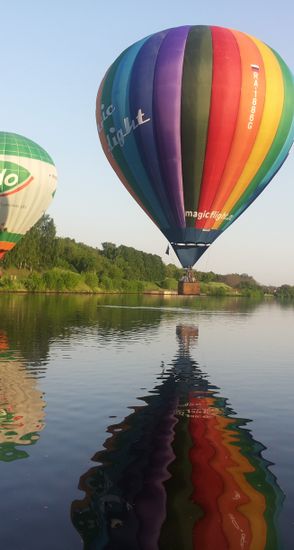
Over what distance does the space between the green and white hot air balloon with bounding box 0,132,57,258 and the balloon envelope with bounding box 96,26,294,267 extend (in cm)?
3891

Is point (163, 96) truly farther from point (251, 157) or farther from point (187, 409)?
point (187, 409)

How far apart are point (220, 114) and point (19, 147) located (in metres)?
45.6

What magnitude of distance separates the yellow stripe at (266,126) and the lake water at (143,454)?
1103 cm

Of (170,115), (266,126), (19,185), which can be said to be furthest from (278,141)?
(19,185)

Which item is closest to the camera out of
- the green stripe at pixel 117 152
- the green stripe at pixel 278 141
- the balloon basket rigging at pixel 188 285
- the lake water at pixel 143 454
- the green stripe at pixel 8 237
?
the lake water at pixel 143 454

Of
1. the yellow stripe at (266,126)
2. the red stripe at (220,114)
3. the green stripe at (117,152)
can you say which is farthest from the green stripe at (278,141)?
the green stripe at (117,152)

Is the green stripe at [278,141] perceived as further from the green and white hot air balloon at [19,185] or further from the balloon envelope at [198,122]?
the green and white hot air balloon at [19,185]

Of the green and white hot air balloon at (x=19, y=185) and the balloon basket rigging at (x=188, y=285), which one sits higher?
the green and white hot air balloon at (x=19, y=185)

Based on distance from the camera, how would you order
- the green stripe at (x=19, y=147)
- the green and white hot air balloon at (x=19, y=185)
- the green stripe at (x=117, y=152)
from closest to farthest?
the green stripe at (x=117, y=152) < the green and white hot air balloon at (x=19, y=185) < the green stripe at (x=19, y=147)

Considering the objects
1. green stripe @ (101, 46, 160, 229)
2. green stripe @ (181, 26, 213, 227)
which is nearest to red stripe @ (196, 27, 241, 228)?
green stripe @ (181, 26, 213, 227)

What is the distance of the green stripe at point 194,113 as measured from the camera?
33719 mm

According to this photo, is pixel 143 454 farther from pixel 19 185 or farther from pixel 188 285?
pixel 19 185

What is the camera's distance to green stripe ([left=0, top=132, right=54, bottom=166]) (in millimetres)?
73062

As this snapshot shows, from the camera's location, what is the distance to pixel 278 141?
3600 cm
